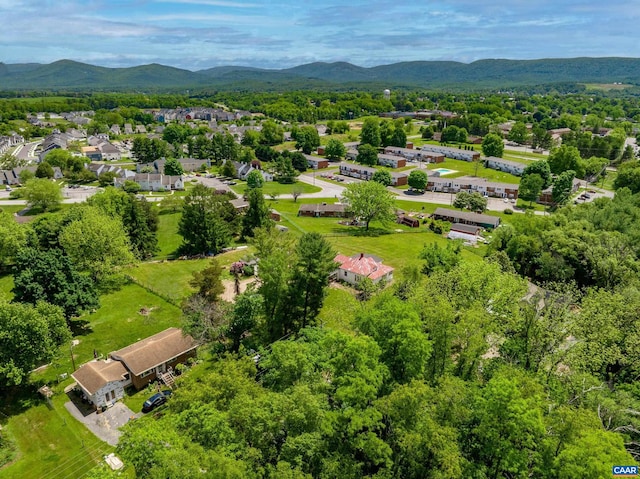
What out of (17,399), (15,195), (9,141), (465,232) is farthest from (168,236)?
(9,141)

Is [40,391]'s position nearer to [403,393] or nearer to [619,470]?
[403,393]

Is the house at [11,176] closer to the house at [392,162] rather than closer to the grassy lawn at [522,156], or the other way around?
the house at [392,162]

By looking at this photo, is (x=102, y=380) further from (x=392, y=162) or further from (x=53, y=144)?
(x=53, y=144)

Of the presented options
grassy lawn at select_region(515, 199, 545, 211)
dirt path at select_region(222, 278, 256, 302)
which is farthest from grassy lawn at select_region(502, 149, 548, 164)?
dirt path at select_region(222, 278, 256, 302)

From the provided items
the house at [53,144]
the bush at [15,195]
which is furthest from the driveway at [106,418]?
the house at [53,144]

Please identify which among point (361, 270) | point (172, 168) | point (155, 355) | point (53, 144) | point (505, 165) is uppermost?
point (53, 144)

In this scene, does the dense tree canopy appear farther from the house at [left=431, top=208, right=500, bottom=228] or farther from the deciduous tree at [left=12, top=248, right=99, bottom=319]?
the house at [left=431, top=208, right=500, bottom=228]
